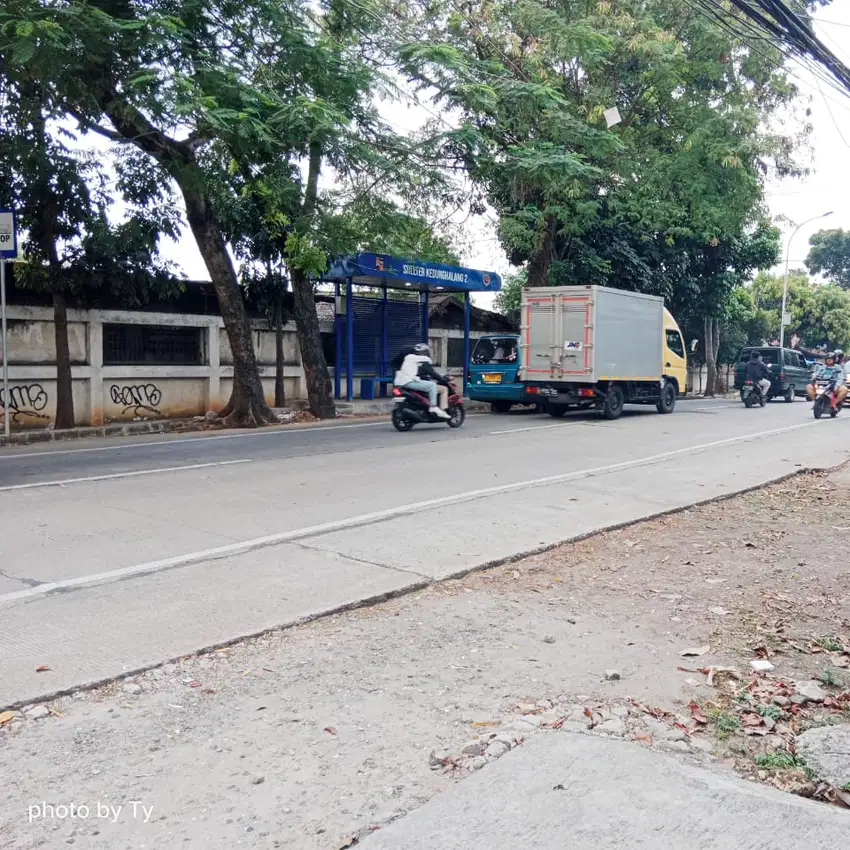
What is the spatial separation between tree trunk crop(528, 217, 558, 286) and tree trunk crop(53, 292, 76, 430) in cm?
1372

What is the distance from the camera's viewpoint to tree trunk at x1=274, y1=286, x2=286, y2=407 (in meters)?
19.8

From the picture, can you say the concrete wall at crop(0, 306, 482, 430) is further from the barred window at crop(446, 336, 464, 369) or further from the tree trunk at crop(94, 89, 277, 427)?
the barred window at crop(446, 336, 464, 369)

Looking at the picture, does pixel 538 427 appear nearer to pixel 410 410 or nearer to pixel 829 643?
pixel 410 410

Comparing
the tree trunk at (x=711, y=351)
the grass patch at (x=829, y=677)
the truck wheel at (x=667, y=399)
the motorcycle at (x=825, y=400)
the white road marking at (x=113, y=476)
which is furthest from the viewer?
the tree trunk at (x=711, y=351)

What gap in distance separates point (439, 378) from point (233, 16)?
680 cm

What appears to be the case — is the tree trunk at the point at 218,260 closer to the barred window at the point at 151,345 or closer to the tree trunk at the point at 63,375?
the barred window at the point at 151,345

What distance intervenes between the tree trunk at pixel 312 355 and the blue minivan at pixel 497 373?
4159 mm

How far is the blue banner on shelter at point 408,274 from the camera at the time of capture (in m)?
19.7

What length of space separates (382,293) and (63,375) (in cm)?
916

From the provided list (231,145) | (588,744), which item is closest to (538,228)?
(231,145)

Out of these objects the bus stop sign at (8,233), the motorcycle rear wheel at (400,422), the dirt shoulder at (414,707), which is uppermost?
the bus stop sign at (8,233)

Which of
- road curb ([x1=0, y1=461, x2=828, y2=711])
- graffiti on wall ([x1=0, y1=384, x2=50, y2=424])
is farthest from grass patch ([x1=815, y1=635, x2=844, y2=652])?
graffiti on wall ([x1=0, y1=384, x2=50, y2=424])

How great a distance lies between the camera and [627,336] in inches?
783

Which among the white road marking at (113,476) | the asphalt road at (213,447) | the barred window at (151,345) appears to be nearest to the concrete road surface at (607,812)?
the white road marking at (113,476)
